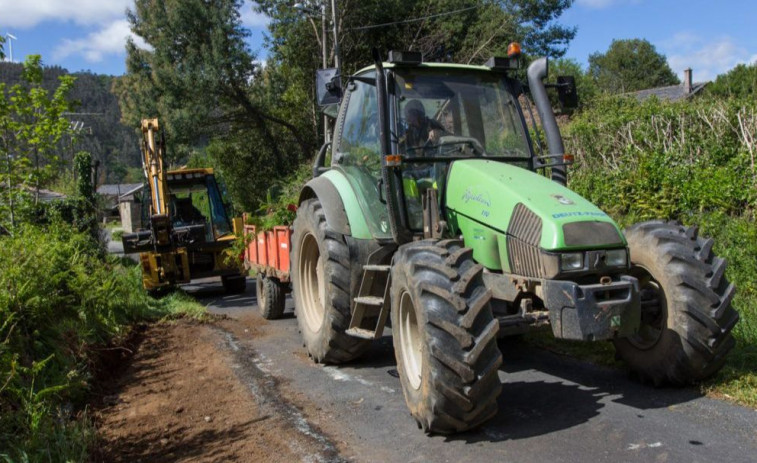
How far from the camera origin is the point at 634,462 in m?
3.74

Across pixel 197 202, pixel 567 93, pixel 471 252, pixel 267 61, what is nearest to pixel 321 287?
pixel 471 252

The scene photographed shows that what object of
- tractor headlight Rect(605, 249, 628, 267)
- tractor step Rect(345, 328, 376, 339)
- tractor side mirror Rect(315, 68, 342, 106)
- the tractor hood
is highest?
tractor side mirror Rect(315, 68, 342, 106)

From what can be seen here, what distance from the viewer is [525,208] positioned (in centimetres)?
453

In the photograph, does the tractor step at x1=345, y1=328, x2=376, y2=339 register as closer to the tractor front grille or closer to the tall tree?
the tractor front grille

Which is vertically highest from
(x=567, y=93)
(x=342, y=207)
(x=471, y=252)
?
(x=567, y=93)

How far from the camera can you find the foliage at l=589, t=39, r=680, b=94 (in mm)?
67688

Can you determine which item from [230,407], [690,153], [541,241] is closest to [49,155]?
[230,407]

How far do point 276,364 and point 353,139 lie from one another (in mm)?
2355

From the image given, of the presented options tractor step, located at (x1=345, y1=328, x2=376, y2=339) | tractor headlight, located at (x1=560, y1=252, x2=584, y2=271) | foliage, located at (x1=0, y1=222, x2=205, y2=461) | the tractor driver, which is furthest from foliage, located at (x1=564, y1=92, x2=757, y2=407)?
foliage, located at (x1=0, y1=222, x2=205, y2=461)

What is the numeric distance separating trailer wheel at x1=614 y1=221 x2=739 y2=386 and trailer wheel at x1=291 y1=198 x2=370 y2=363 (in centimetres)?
241

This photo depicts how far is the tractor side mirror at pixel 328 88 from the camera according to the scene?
20.9 ft

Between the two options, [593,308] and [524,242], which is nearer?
[593,308]

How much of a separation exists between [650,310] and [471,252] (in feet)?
5.13

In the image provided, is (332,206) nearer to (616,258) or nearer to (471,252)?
(471,252)
